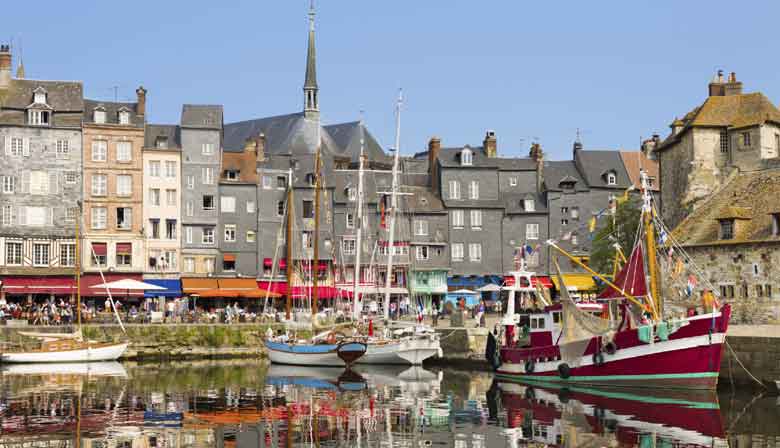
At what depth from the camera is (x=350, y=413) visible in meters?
34.5

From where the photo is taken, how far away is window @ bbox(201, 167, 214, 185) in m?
71.9

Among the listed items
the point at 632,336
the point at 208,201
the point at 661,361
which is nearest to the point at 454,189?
the point at 208,201

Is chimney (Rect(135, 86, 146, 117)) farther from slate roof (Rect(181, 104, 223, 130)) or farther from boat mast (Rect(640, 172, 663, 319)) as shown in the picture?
boat mast (Rect(640, 172, 663, 319))

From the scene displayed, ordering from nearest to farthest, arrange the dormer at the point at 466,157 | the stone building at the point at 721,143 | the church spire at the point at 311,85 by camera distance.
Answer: the stone building at the point at 721,143, the dormer at the point at 466,157, the church spire at the point at 311,85

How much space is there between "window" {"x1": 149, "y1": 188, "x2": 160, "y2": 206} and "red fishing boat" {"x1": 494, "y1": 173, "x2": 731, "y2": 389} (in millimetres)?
31345

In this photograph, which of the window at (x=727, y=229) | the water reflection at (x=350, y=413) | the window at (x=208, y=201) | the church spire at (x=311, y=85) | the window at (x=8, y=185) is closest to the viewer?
the water reflection at (x=350, y=413)

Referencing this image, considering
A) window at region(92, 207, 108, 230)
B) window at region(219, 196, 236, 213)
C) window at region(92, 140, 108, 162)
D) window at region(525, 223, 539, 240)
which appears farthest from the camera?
window at region(525, 223, 539, 240)

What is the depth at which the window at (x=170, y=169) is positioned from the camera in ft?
232

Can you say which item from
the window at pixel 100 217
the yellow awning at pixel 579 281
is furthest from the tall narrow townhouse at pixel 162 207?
the yellow awning at pixel 579 281

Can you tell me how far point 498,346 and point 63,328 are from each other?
2353 cm

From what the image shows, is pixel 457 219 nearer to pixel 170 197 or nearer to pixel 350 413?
pixel 170 197

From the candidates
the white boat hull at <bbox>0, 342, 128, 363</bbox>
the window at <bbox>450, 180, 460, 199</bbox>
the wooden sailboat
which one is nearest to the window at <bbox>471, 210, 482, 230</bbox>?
the window at <bbox>450, 180, 460, 199</bbox>

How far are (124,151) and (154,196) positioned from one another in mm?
3531

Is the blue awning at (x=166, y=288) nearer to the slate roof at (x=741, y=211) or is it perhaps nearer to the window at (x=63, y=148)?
the window at (x=63, y=148)
